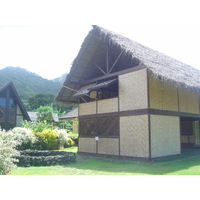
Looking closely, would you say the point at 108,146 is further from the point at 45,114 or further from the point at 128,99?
the point at 45,114

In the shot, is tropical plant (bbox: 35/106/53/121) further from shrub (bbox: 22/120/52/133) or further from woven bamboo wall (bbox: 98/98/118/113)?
woven bamboo wall (bbox: 98/98/118/113)

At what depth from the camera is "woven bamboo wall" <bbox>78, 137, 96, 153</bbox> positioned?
508 inches

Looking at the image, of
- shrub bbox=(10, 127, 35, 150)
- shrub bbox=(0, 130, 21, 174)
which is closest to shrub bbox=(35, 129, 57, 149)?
shrub bbox=(10, 127, 35, 150)

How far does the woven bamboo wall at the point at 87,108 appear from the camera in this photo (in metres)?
13.4

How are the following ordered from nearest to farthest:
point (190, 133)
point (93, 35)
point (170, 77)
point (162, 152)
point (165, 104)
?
point (170, 77) < point (162, 152) < point (165, 104) < point (93, 35) < point (190, 133)

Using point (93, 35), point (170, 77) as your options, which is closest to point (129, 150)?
point (170, 77)

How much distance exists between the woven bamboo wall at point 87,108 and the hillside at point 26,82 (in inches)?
1426

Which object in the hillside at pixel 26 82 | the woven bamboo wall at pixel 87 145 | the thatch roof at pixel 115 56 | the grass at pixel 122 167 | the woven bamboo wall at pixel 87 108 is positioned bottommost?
the grass at pixel 122 167

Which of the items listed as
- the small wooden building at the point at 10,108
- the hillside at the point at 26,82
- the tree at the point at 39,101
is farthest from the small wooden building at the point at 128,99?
the hillside at the point at 26,82

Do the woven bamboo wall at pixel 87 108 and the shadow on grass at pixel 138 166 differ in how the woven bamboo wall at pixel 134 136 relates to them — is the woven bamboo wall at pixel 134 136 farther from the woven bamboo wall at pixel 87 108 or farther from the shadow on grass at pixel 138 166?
the woven bamboo wall at pixel 87 108

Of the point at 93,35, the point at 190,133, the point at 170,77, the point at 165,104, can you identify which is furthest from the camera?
the point at 190,133

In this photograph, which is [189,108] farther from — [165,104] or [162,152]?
[162,152]

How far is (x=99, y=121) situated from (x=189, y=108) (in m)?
5.35

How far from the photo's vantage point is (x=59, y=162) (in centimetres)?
Answer: 983
